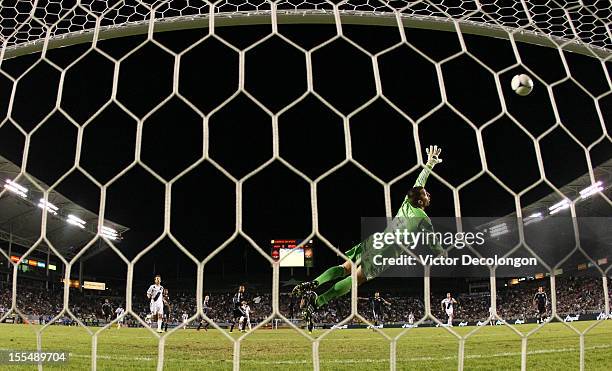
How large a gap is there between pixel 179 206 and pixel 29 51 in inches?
649

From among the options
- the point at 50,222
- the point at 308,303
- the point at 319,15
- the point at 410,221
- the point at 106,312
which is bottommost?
the point at 106,312

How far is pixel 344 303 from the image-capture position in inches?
581

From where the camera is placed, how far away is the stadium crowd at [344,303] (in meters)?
12.6

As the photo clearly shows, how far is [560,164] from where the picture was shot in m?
11.6

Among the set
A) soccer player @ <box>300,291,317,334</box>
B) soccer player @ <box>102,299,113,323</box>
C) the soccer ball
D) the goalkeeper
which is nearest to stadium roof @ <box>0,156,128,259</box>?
soccer player @ <box>102,299,113,323</box>

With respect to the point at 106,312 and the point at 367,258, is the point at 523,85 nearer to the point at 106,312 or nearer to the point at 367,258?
the point at 367,258

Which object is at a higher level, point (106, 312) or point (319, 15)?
point (319, 15)

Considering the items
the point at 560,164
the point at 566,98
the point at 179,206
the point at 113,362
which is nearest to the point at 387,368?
the point at 113,362

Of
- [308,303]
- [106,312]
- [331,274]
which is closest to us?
[331,274]

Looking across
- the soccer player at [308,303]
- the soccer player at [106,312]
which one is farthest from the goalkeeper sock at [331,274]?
the soccer player at [106,312]

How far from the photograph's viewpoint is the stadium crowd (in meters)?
12.6

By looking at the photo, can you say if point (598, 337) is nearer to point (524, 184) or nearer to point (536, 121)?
point (536, 121)

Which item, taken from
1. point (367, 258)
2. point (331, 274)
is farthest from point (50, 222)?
point (367, 258)

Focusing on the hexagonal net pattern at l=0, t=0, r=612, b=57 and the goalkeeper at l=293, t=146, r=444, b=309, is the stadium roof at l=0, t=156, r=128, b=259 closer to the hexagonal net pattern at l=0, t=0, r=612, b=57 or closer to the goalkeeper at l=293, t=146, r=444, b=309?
the hexagonal net pattern at l=0, t=0, r=612, b=57
